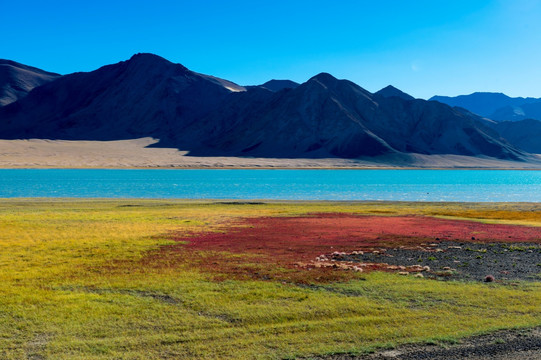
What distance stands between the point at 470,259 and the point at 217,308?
56.6 ft

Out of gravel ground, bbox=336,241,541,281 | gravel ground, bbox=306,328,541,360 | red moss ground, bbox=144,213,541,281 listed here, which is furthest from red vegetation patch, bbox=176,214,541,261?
gravel ground, bbox=306,328,541,360

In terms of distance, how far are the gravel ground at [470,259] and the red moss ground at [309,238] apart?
2364 millimetres

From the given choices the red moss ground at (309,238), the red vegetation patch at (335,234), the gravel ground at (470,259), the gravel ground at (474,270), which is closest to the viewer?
the gravel ground at (474,270)

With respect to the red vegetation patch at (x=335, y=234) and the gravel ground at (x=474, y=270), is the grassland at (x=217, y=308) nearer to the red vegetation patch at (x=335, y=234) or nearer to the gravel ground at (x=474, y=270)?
the gravel ground at (x=474, y=270)

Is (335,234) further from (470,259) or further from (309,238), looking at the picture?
(470,259)

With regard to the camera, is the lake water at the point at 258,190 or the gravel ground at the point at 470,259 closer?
the gravel ground at the point at 470,259

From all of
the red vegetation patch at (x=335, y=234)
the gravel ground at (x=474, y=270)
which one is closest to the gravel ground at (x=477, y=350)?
the gravel ground at (x=474, y=270)

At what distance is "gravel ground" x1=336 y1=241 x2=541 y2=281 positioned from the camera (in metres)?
24.3

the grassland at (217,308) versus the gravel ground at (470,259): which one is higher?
the gravel ground at (470,259)

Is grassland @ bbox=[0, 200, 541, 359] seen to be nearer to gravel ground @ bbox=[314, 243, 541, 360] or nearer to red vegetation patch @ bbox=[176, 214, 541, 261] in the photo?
gravel ground @ bbox=[314, 243, 541, 360]

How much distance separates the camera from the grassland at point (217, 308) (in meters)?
14.6

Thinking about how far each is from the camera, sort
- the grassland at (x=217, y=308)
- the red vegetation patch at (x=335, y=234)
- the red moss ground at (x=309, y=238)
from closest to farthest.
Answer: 1. the grassland at (x=217, y=308)
2. the red moss ground at (x=309, y=238)
3. the red vegetation patch at (x=335, y=234)

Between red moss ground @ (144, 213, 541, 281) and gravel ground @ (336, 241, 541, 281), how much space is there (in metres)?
2.36

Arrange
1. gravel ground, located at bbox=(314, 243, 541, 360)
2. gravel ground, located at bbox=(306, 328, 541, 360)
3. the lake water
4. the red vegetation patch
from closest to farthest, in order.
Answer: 1. gravel ground, located at bbox=(306, 328, 541, 360)
2. gravel ground, located at bbox=(314, 243, 541, 360)
3. the red vegetation patch
4. the lake water
